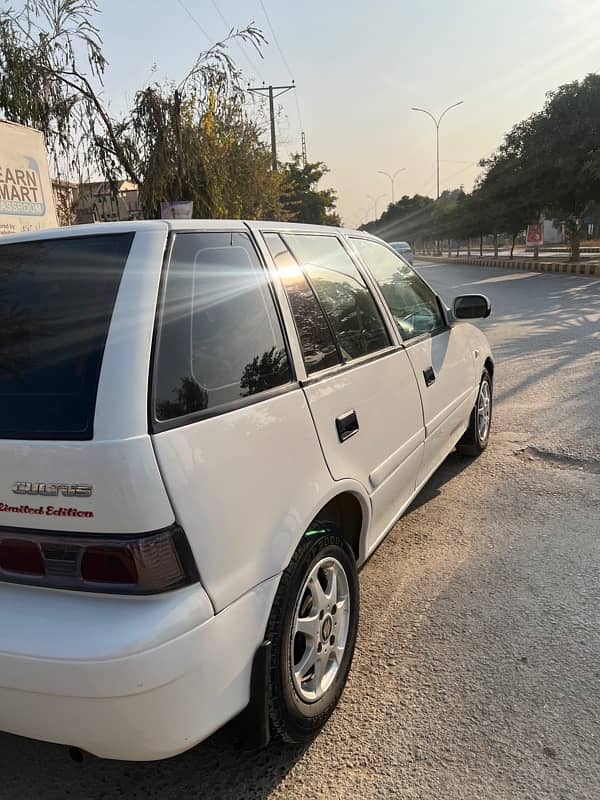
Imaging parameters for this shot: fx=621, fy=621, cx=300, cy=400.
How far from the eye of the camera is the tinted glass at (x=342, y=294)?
2615 mm

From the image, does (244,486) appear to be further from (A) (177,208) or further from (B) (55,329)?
(A) (177,208)

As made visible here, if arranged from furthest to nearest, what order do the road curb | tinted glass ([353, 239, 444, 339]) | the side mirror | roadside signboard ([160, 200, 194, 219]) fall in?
the road curb
roadside signboard ([160, 200, 194, 219])
the side mirror
tinted glass ([353, 239, 444, 339])

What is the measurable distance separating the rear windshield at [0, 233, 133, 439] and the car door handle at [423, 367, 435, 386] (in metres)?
1.91

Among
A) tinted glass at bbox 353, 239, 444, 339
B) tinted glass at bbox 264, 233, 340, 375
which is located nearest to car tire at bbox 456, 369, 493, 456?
tinted glass at bbox 353, 239, 444, 339

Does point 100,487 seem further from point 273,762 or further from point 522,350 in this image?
point 522,350

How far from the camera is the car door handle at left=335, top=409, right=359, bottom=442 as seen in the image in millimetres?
2344

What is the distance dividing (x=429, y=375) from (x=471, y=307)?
83 centimetres

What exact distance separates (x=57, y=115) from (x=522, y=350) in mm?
7607

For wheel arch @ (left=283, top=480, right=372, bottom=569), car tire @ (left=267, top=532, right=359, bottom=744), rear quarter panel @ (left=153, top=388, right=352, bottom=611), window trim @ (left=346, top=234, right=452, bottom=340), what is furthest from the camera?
window trim @ (left=346, top=234, right=452, bottom=340)

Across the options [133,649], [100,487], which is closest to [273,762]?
[133,649]

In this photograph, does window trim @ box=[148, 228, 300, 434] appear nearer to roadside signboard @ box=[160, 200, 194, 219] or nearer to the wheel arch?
the wheel arch

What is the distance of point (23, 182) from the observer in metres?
6.56

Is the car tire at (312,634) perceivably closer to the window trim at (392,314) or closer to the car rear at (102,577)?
the car rear at (102,577)

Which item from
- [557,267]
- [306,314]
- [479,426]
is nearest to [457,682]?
[306,314]
